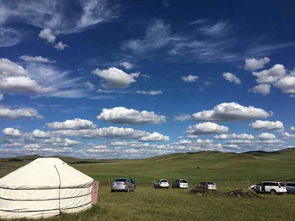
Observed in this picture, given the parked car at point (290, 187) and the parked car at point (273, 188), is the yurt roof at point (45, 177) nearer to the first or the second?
the parked car at point (273, 188)

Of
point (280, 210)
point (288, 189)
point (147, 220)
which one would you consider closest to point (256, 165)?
point (288, 189)

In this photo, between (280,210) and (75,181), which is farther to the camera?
(280,210)

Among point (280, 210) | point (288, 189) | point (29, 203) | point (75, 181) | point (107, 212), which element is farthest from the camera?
point (288, 189)

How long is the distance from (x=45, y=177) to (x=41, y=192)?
922 millimetres

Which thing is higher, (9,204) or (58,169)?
(58,169)

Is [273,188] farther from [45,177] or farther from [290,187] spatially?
[45,177]

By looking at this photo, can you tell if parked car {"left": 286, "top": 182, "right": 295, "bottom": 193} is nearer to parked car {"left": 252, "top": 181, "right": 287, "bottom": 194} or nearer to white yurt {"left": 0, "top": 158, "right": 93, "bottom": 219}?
parked car {"left": 252, "top": 181, "right": 287, "bottom": 194}

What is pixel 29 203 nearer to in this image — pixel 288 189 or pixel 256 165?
pixel 288 189

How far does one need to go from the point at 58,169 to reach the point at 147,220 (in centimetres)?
591

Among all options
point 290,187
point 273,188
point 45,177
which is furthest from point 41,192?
point 290,187

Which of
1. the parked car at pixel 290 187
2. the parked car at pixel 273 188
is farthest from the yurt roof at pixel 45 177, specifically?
the parked car at pixel 290 187

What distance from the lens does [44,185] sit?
19.2 meters

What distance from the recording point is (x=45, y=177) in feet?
65.1

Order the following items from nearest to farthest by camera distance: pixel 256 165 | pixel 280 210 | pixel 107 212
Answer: pixel 107 212 → pixel 280 210 → pixel 256 165
